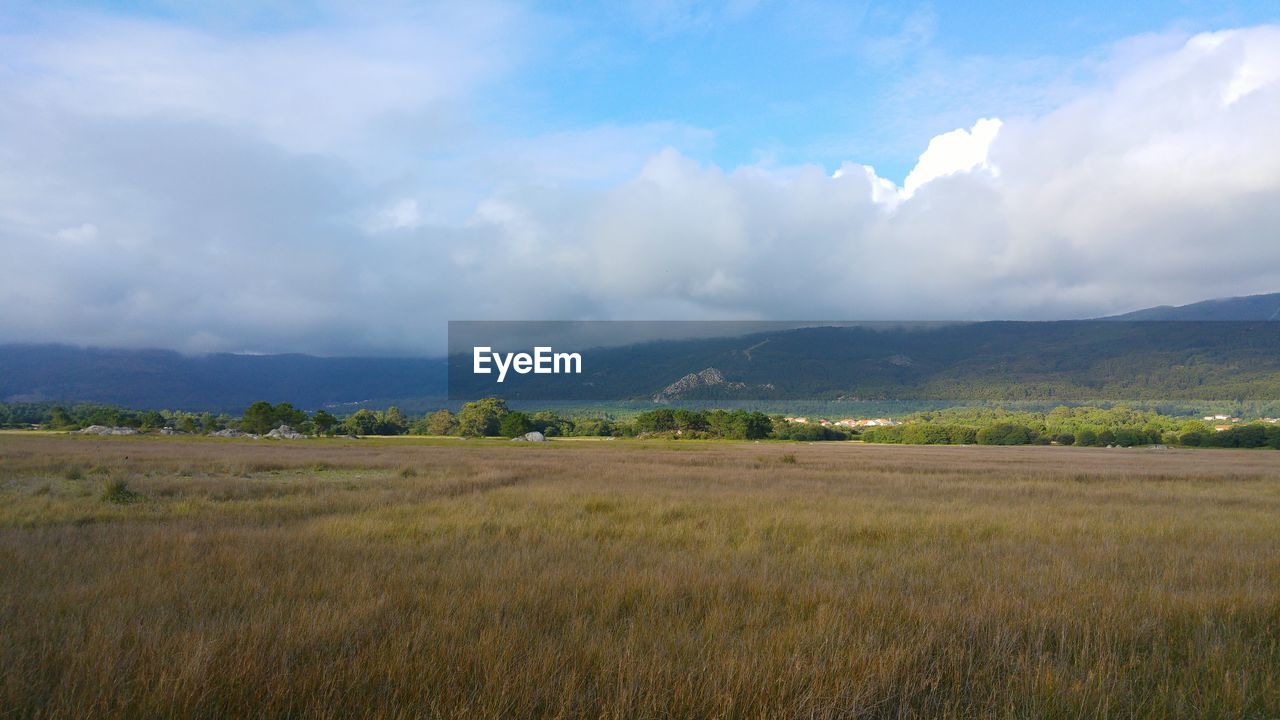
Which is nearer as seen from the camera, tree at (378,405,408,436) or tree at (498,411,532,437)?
tree at (498,411,532,437)

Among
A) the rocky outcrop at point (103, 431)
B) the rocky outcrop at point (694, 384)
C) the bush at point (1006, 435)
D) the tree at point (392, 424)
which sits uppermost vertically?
the rocky outcrop at point (694, 384)

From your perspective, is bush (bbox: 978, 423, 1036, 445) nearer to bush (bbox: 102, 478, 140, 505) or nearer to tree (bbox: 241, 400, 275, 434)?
bush (bbox: 102, 478, 140, 505)

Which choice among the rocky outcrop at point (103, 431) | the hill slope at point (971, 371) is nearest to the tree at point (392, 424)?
the rocky outcrop at point (103, 431)

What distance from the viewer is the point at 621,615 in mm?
6352

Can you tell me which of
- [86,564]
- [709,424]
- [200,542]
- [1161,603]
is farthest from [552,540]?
[709,424]

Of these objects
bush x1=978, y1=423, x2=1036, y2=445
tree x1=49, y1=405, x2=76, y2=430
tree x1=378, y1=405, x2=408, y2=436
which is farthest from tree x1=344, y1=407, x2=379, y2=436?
bush x1=978, y1=423, x2=1036, y2=445

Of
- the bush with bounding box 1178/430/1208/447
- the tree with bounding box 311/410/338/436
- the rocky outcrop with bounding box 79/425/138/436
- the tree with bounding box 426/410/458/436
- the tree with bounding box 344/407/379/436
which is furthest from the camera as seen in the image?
the tree with bounding box 426/410/458/436

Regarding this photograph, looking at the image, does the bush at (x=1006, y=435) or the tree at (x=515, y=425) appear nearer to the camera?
the tree at (x=515, y=425)

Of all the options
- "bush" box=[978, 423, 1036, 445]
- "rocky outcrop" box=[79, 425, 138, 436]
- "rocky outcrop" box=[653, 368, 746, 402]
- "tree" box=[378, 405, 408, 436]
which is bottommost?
"bush" box=[978, 423, 1036, 445]


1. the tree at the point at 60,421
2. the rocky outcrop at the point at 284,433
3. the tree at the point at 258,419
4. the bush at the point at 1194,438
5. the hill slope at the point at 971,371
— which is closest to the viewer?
the rocky outcrop at the point at 284,433

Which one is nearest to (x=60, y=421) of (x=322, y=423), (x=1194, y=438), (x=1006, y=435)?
(x=322, y=423)

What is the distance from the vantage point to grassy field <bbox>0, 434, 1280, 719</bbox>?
4230 mm

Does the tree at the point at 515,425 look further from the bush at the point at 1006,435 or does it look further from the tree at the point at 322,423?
the bush at the point at 1006,435

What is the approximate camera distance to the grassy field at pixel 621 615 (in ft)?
13.9
